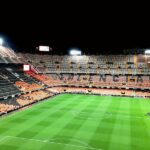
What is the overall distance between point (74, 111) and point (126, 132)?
12.6 meters

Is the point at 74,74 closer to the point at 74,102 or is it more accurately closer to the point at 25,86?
the point at 25,86

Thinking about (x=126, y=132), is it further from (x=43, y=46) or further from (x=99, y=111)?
(x=43, y=46)

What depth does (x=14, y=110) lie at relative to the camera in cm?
3516

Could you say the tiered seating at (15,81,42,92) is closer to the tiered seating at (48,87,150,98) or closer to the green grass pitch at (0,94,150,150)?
the tiered seating at (48,87,150,98)

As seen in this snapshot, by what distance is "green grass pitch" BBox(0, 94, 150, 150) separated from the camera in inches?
798

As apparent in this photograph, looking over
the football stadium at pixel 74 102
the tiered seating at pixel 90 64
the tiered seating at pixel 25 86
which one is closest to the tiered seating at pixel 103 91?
the football stadium at pixel 74 102

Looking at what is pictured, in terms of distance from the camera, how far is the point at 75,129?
993 inches

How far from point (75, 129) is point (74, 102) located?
19264 millimetres

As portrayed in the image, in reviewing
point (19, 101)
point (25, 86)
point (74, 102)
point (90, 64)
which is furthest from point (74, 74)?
point (19, 101)

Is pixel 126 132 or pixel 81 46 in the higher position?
pixel 81 46

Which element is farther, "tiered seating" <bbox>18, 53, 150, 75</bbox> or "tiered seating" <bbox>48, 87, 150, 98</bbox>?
"tiered seating" <bbox>18, 53, 150, 75</bbox>

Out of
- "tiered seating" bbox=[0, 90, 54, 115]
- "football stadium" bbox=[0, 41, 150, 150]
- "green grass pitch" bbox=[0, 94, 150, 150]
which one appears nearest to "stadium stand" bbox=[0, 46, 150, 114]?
"football stadium" bbox=[0, 41, 150, 150]

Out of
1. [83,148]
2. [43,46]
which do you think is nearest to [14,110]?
[83,148]

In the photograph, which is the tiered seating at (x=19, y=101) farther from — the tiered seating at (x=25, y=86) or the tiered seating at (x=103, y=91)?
the tiered seating at (x=103, y=91)
